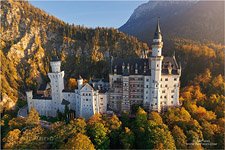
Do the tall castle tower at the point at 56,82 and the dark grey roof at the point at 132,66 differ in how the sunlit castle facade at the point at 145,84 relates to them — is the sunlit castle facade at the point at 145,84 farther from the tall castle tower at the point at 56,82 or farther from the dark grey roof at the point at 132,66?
the tall castle tower at the point at 56,82

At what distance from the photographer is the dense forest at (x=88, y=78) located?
4703 cm

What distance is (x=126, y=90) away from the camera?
54.2m

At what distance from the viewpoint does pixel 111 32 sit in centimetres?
11250

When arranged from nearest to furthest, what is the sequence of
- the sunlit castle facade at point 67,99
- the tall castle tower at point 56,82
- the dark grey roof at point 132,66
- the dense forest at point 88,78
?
the dense forest at point 88,78, the sunlit castle facade at point 67,99, the dark grey roof at point 132,66, the tall castle tower at point 56,82

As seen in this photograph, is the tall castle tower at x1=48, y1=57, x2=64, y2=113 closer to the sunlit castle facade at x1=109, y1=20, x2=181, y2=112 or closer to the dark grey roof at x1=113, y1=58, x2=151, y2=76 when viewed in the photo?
the sunlit castle facade at x1=109, y1=20, x2=181, y2=112

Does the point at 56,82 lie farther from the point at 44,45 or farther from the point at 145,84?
the point at 44,45

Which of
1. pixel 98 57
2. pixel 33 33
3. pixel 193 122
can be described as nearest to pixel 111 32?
pixel 98 57

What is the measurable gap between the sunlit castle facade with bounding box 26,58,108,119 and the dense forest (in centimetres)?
333

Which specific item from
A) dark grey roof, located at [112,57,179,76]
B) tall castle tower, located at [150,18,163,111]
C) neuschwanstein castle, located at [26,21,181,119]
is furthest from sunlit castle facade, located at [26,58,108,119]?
tall castle tower, located at [150,18,163,111]

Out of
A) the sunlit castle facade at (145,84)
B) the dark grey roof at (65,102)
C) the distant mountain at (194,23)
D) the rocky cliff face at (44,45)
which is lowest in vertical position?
the dark grey roof at (65,102)

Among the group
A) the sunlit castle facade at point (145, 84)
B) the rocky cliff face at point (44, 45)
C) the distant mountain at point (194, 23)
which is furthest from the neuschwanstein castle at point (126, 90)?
the distant mountain at point (194, 23)

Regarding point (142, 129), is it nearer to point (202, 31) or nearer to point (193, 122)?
point (193, 122)

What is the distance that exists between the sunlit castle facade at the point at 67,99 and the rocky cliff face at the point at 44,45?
28169 millimetres

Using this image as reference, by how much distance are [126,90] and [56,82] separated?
658 inches
